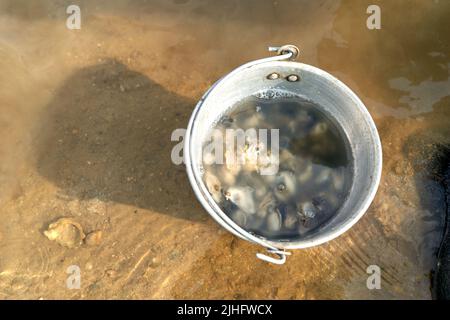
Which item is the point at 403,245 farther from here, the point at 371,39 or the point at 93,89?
the point at 93,89

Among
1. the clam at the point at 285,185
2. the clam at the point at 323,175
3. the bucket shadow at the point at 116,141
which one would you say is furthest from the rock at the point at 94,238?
the clam at the point at 323,175

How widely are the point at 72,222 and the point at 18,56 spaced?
125 cm

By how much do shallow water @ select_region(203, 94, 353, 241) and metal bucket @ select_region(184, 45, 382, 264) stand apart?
66 millimetres

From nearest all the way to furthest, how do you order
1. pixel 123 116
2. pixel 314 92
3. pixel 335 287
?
pixel 314 92, pixel 335 287, pixel 123 116

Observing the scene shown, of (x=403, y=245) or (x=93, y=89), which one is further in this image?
(x=93, y=89)

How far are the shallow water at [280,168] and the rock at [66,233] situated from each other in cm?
93

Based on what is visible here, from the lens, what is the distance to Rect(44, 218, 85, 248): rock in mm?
2785

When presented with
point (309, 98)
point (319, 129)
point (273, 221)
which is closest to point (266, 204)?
point (273, 221)

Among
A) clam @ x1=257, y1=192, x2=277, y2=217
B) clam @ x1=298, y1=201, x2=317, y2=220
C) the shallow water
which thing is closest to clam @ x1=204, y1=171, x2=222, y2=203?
the shallow water

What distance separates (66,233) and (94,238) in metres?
0.18

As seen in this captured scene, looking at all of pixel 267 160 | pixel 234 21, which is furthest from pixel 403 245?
pixel 234 21

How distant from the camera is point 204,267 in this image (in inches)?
109

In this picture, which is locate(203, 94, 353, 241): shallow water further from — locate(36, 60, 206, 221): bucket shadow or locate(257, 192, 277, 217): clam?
locate(36, 60, 206, 221): bucket shadow

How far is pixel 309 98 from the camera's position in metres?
2.65
